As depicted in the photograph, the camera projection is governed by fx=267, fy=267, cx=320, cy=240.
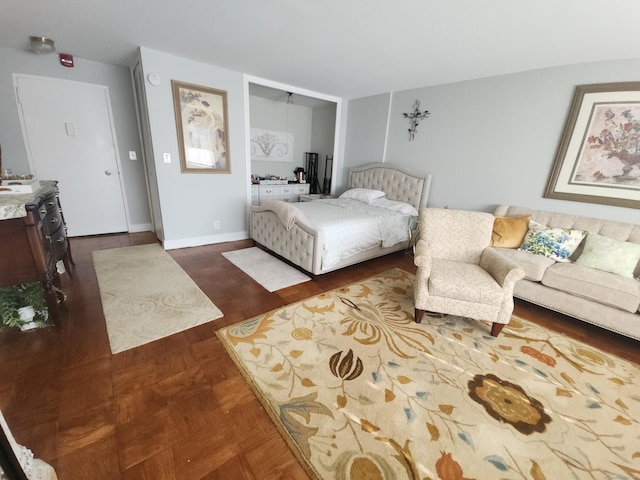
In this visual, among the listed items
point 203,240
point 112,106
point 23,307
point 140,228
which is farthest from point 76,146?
point 23,307

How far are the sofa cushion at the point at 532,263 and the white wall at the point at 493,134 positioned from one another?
0.83 meters

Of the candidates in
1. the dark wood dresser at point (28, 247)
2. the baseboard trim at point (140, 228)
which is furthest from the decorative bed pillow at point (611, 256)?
the baseboard trim at point (140, 228)

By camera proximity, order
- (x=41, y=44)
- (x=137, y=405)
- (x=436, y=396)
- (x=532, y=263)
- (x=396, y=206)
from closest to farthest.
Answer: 1. (x=137, y=405)
2. (x=436, y=396)
3. (x=532, y=263)
4. (x=41, y=44)
5. (x=396, y=206)

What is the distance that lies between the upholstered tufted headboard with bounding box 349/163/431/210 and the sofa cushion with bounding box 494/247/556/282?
1601 millimetres

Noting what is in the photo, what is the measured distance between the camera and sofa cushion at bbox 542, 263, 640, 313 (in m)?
2.09

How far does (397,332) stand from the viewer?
2156 mm

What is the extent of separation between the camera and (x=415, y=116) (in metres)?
4.00

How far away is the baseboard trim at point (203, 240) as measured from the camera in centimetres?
366

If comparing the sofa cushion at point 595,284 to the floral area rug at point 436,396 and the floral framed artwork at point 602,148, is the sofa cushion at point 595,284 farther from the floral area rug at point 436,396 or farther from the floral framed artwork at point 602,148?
the floral framed artwork at point 602,148

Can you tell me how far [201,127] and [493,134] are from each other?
3.73 metres

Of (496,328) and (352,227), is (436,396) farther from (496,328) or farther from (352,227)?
(352,227)

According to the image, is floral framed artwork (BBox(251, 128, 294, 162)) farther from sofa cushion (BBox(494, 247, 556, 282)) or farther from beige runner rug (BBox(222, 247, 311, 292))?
sofa cushion (BBox(494, 247, 556, 282))

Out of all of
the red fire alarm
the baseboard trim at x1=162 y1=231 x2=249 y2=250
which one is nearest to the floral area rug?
the baseboard trim at x1=162 y1=231 x2=249 y2=250

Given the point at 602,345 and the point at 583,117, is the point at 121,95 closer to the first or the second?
the point at 583,117
